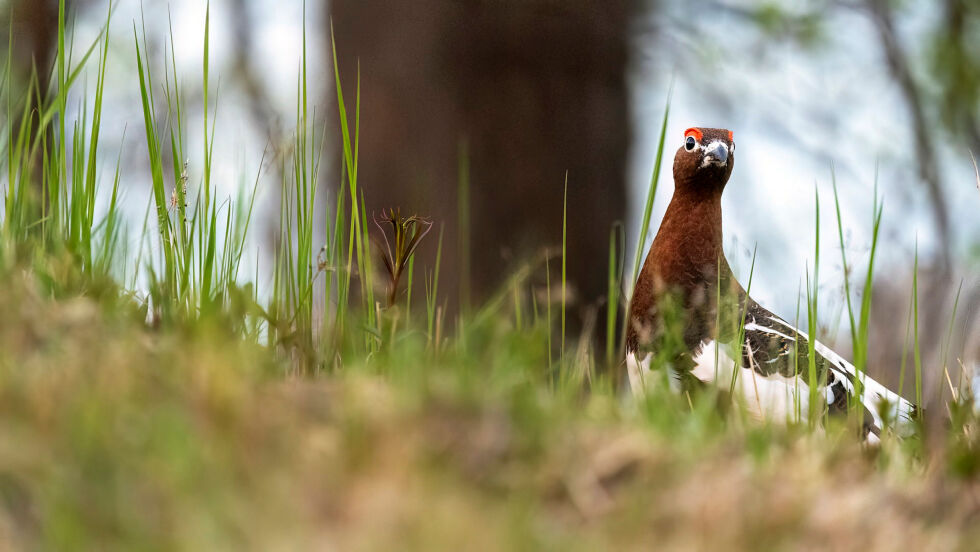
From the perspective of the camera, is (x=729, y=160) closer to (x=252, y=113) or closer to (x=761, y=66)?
(x=761, y=66)

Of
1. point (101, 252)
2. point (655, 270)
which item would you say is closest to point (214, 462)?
point (101, 252)

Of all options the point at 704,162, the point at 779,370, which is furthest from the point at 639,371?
the point at 704,162

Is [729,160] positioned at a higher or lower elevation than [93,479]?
higher

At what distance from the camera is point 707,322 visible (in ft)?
9.78

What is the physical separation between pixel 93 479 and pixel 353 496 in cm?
27

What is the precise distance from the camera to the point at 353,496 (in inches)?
38.1

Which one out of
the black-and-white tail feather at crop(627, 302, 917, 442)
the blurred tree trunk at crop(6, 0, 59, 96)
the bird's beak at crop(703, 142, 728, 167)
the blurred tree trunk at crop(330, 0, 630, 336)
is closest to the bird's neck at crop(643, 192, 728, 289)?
the bird's beak at crop(703, 142, 728, 167)

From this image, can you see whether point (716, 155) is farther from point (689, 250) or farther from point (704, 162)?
point (689, 250)

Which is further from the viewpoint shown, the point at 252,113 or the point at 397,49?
the point at 252,113

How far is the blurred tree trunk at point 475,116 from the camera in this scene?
4473 millimetres

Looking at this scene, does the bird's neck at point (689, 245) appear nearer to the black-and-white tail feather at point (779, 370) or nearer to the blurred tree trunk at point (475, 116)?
the black-and-white tail feather at point (779, 370)

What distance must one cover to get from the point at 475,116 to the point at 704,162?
144 cm

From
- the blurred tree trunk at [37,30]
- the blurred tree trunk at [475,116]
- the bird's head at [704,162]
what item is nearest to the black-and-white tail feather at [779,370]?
the bird's head at [704,162]

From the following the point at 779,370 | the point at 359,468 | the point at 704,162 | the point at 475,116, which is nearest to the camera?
the point at 359,468
